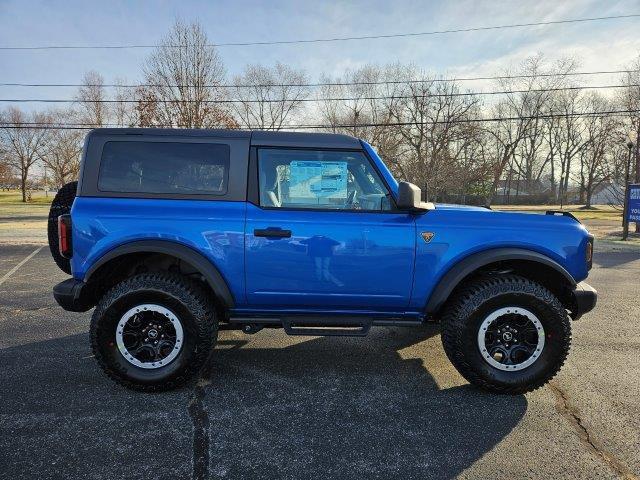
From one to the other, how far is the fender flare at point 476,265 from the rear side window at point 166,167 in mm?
1848

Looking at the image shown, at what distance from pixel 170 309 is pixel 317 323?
114 centimetres

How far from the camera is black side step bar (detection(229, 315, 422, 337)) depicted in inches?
125

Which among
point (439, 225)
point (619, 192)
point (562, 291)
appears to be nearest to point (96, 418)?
point (439, 225)

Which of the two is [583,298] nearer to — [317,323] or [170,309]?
[317,323]

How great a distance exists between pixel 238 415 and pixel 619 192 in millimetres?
31316

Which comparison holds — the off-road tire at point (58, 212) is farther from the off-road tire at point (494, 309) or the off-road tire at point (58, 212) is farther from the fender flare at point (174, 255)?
the off-road tire at point (494, 309)

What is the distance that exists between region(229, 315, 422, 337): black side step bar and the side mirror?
93 centimetres

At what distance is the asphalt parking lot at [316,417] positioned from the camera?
2.27 m

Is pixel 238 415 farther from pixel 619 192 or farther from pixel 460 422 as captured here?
pixel 619 192

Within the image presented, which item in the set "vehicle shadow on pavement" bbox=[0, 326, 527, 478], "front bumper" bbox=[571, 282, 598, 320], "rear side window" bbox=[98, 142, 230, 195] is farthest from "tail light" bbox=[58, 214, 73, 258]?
"front bumper" bbox=[571, 282, 598, 320]

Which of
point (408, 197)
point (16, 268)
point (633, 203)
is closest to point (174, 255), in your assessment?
point (408, 197)

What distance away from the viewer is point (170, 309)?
3090mm

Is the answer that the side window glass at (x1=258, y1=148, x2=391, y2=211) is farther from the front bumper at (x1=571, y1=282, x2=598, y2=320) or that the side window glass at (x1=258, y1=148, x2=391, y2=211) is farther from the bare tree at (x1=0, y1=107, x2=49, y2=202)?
the bare tree at (x1=0, y1=107, x2=49, y2=202)

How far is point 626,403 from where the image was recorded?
2982 millimetres
